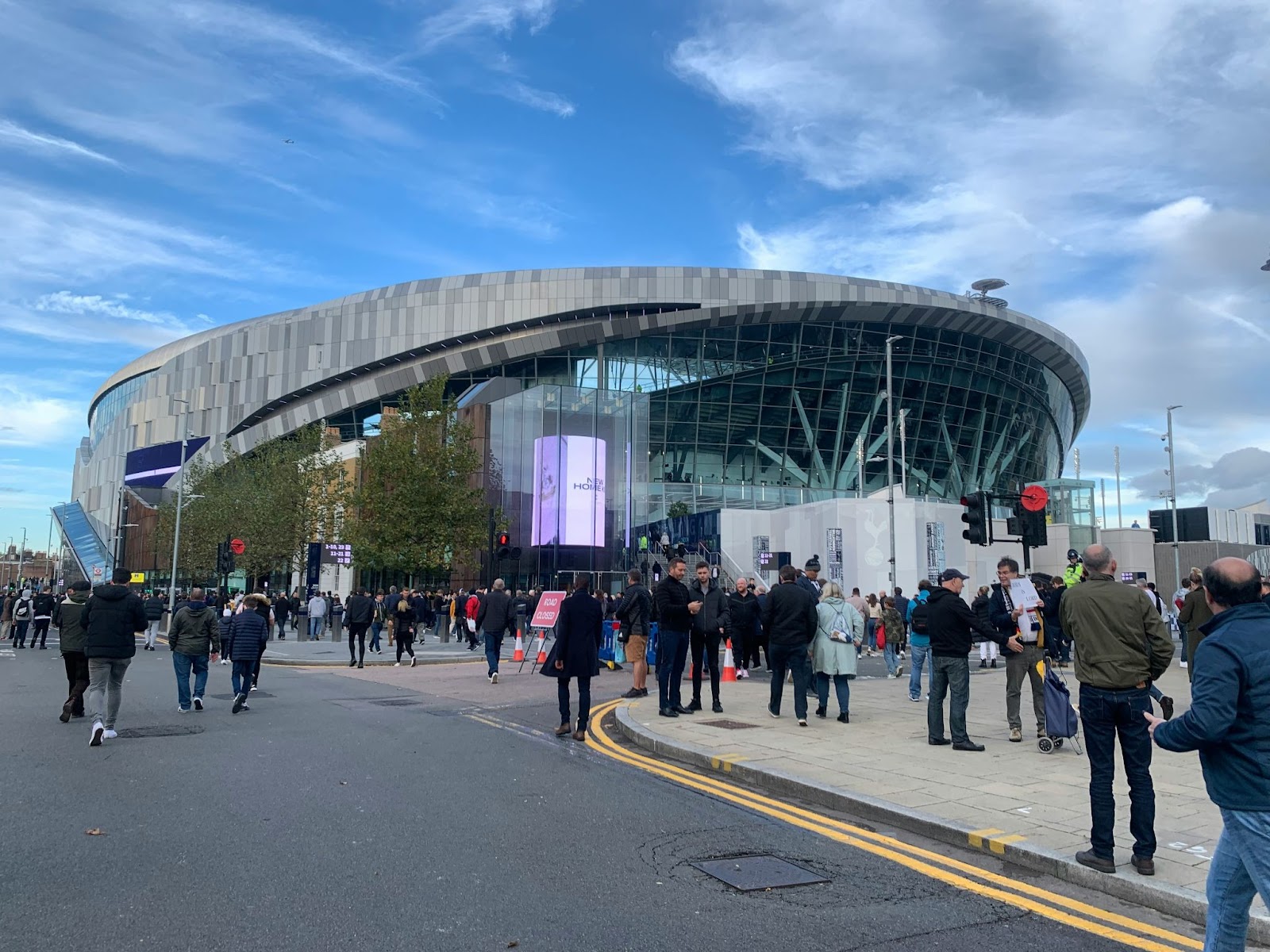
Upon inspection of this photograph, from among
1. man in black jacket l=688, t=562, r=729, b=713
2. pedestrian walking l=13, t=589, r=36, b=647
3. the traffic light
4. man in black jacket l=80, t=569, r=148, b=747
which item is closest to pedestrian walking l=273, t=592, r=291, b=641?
pedestrian walking l=13, t=589, r=36, b=647

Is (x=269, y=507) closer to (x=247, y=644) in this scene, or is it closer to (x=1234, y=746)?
(x=247, y=644)

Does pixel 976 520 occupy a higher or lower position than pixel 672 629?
higher

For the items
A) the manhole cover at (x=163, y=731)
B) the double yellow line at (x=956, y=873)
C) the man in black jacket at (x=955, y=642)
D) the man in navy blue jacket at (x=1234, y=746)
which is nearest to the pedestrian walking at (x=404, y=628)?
the manhole cover at (x=163, y=731)

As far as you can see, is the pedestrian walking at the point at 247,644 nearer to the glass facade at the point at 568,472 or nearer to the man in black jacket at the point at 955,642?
the man in black jacket at the point at 955,642

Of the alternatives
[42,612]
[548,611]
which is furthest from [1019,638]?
[42,612]

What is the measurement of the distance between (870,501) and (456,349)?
36802 millimetres

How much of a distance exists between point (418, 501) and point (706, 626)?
27.3 meters

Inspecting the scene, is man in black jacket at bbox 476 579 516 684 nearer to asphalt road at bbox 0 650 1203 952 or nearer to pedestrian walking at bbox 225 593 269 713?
pedestrian walking at bbox 225 593 269 713

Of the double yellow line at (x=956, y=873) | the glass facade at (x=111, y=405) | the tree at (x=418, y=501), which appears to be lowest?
the double yellow line at (x=956, y=873)

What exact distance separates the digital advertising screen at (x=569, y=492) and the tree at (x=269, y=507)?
972cm

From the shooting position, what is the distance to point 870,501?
36.3 metres

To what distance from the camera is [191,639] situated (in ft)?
40.1

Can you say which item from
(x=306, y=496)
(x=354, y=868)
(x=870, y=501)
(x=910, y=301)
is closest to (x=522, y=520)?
(x=306, y=496)

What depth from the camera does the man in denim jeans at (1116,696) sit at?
518 cm
